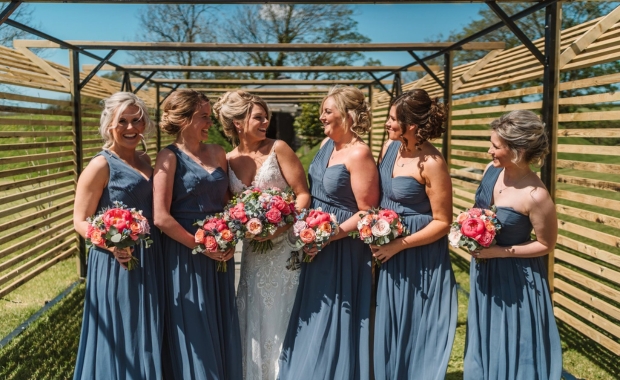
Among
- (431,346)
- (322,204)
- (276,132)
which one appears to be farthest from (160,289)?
(276,132)

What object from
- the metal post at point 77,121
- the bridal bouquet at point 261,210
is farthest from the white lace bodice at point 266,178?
the metal post at point 77,121

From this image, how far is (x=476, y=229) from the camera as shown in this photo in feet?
10.1

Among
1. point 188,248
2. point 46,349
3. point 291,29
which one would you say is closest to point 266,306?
point 188,248

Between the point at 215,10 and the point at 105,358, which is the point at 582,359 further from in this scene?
the point at 215,10

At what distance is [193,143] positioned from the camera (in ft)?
11.5

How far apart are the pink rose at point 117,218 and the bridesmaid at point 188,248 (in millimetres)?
330

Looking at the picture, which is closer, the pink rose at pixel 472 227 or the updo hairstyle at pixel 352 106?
the pink rose at pixel 472 227

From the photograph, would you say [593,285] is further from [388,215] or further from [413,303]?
[388,215]

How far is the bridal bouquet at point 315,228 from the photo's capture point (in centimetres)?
333

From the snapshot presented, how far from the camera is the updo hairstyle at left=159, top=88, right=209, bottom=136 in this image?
3.43 meters

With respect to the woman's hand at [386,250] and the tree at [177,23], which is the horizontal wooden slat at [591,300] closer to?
the woman's hand at [386,250]

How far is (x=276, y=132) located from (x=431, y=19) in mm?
16085

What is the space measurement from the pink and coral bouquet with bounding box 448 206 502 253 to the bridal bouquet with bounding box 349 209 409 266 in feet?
1.07

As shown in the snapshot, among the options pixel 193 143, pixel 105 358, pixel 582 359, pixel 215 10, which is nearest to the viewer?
pixel 105 358
